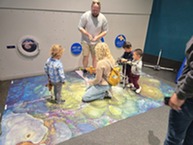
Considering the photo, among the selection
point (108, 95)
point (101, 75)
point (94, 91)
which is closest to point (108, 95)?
point (108, 95)

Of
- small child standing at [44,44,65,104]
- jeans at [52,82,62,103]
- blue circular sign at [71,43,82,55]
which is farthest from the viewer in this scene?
blue circular sign at [71,43,82,55]

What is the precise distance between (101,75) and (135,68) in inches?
26.3

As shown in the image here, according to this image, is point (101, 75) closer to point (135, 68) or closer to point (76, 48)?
point (135, 68)

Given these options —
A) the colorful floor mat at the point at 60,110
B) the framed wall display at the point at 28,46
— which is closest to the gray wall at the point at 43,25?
the framed wall display at the point at 28,46

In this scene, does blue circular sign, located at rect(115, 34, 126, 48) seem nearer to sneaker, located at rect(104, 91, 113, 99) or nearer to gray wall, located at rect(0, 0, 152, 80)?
gray wall, located at rect(0, 0, 152, 80)

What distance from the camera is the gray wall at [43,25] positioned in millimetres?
2705

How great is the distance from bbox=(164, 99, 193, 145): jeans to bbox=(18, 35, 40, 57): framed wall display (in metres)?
2.58

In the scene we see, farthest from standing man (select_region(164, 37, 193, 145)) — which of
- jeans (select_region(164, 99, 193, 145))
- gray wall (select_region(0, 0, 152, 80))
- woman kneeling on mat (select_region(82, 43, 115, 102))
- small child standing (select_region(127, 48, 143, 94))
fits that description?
gray wall (select_region(0, 0, 152, 80))

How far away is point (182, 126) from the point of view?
41.6 inches

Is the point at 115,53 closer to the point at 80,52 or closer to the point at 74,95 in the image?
the point at 80,52

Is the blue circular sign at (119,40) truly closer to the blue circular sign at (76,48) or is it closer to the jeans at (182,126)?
the blue circular sign at (76,48)

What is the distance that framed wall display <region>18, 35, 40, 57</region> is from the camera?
2871mm

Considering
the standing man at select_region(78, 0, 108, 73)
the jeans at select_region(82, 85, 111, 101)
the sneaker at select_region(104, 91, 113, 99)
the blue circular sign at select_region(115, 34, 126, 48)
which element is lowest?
the sneaker at select_region(104, 91, 113, 99)

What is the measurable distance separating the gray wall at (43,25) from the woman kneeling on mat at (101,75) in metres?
1.21
